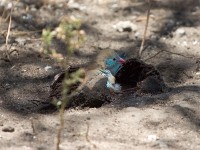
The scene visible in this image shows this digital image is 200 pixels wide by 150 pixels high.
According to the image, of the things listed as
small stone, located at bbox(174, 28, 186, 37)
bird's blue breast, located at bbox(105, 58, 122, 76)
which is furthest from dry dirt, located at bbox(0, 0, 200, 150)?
bird's blue breast, located at bbox(105, 58, 122, 76)

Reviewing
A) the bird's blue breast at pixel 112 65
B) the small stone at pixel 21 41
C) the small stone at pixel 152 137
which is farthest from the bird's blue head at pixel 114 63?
the small stone at pixel 21 41

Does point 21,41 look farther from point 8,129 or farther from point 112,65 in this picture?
point 8,129

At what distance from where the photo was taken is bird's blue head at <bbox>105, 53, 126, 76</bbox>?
9.52 feet

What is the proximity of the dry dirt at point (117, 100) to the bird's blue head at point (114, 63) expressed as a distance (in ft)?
0.57

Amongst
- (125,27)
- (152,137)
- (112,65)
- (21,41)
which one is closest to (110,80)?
(112,65)

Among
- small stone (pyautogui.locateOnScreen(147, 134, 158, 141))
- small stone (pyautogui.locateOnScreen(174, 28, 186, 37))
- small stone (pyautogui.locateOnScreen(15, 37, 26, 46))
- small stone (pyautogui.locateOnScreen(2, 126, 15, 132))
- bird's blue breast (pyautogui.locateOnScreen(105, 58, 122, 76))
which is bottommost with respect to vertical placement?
small stone (pyautogui.locateOnScreen(2, 126, 15, 132))

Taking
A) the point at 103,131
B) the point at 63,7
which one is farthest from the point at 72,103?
the point at 63,7

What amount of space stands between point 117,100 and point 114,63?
0.72ft

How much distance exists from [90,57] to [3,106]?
934 millimetres

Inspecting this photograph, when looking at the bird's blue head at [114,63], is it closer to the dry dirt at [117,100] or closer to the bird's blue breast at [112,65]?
the bird's blue breast at [112,65]

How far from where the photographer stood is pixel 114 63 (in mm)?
2922

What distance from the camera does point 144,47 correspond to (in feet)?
12.6

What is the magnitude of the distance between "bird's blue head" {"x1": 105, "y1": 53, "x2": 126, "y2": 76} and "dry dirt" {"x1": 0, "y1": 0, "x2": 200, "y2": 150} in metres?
0.17

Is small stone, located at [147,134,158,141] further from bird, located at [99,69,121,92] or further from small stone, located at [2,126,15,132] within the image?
small stone, located at [2,126,15,132]
